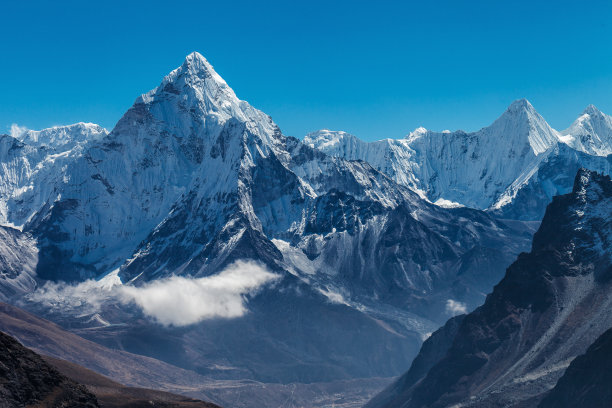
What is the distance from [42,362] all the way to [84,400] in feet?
31.8

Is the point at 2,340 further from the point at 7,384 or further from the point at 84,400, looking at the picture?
the point at 84,400

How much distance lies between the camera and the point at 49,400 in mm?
147500

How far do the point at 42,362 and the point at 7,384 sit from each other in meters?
10.3

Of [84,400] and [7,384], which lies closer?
[7,384]

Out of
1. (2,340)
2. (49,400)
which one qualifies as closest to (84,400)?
(49,400)

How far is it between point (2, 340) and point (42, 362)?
27.3ft

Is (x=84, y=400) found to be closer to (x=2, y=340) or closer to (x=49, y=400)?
(x=49, y=400)

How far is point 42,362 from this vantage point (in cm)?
15150

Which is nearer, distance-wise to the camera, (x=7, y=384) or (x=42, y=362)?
(x=7, y=384)

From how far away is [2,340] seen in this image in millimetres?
146375

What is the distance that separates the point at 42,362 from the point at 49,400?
7.07m

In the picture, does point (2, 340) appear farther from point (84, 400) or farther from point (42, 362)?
point (84, 400)

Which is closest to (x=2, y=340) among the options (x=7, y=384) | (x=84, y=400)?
(x=7, y=384)

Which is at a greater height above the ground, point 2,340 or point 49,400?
point 2,340
